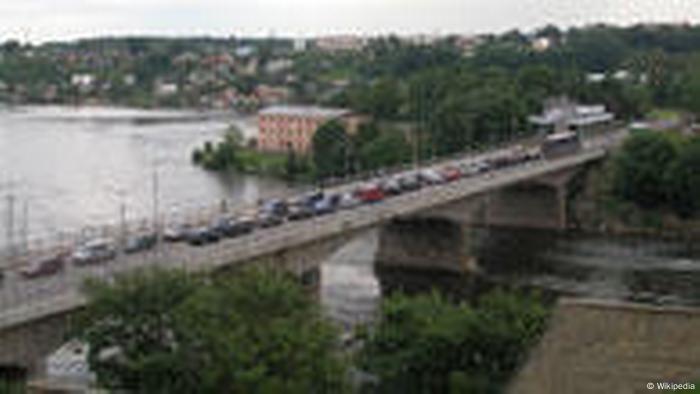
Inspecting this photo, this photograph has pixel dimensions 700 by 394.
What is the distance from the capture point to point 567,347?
805 centimetres

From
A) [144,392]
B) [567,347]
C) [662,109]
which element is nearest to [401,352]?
[144,392]

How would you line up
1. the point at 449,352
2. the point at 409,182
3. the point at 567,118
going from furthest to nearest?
1. the point at 567,118
2. the point at 409,182
3. the point at 449,352

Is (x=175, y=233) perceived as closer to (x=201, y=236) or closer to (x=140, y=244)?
(x=201, y=236)

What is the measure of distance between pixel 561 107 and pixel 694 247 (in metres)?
17.9

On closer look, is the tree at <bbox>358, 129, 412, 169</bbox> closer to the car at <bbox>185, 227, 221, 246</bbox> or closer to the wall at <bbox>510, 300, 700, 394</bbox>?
the car at <bbox>185, 227, 221, 246</bbox>

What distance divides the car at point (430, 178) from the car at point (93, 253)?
43.9 feet

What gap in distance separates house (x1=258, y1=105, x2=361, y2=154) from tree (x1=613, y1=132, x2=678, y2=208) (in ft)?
70.6

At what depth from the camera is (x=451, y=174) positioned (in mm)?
34719

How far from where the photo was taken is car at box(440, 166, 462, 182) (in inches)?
1332

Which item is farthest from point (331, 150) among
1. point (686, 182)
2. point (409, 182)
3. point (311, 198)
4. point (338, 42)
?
point (338, 42)

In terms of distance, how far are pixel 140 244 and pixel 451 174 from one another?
15.0m

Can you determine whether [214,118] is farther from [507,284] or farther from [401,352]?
[401,352]

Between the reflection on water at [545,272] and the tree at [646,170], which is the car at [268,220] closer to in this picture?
the reflection on water at [545,272]

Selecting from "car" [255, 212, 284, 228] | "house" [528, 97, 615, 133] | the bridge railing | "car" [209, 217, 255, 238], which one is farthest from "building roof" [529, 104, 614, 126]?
"car" [209, 217, 255, 238]
